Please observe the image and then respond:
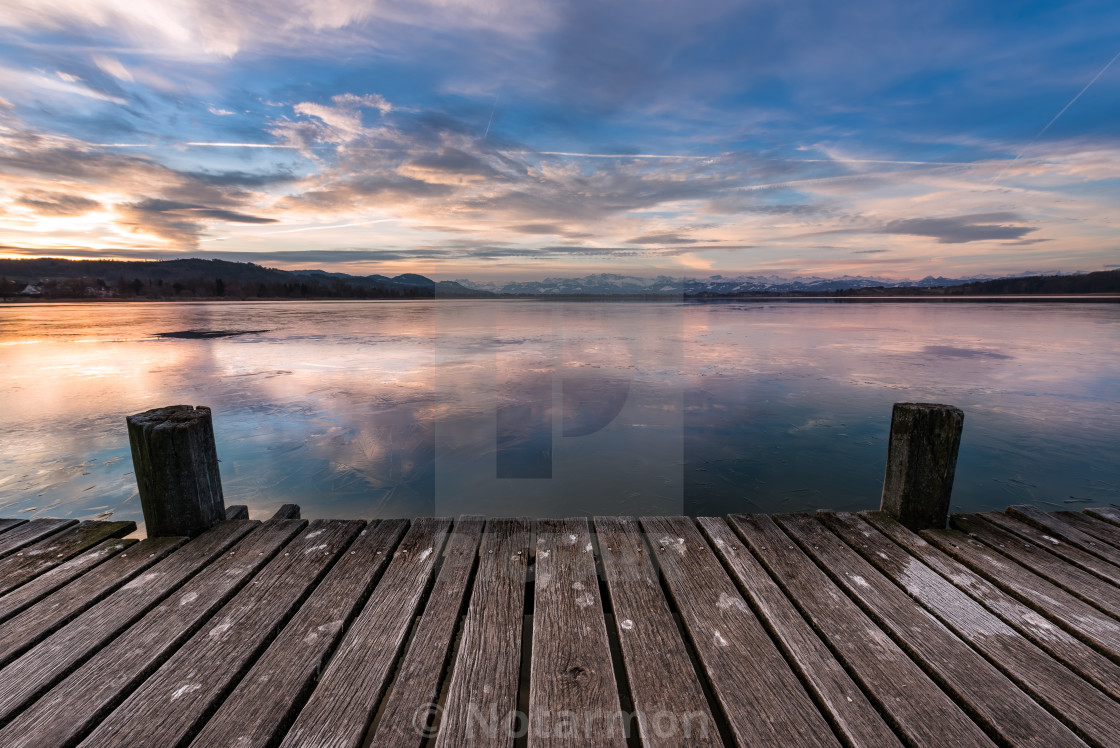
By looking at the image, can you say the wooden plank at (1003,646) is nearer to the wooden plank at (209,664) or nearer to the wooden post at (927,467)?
the wooden post at (927,467)

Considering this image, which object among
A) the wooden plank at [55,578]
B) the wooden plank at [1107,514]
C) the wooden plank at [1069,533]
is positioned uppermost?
the wooden plank at [55,578]

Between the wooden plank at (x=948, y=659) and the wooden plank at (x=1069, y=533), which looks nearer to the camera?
the wooden plank at (x=948, y=659)

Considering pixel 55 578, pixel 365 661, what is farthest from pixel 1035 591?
pixel 55 578

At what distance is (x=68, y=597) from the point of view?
266 cm

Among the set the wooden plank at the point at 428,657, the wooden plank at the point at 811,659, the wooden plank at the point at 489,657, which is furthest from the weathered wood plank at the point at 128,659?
the wooden plank at the point at 811,659

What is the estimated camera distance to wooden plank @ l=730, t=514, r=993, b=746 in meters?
1.86

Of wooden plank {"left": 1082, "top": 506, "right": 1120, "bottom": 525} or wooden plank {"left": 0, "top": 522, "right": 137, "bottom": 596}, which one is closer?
wooden plank {"left": 0, "top": 522, "right": 137, "bottom": 596}

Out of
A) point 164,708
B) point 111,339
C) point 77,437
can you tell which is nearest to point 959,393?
point 164,708

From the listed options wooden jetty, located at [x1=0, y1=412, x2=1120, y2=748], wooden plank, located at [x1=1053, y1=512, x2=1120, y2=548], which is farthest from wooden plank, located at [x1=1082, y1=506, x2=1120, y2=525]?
wooden jetty, located at [x1=0, y1=412, x2=1120, y2=748]

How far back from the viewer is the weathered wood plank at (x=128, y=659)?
1.86m

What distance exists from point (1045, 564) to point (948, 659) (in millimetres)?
1495

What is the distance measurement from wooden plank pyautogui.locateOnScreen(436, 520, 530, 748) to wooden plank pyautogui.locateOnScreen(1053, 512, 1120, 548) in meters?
3.94

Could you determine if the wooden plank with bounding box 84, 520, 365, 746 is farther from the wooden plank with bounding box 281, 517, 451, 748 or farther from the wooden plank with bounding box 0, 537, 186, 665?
the wooden plank with bounding box 0, 537, 186, 665

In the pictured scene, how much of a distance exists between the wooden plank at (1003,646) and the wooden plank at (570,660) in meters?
1.72
